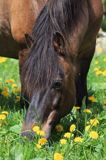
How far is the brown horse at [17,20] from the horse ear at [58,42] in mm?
791

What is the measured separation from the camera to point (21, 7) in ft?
15.4

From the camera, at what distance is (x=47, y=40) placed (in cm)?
393

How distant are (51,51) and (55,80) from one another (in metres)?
0.24

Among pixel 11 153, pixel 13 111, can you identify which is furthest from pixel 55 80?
pixel 13 111

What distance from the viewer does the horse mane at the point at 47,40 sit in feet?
12.5

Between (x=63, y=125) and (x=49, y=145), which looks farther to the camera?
(x=63, y=125)

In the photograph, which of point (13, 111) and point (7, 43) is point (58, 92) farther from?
point (7, 43)

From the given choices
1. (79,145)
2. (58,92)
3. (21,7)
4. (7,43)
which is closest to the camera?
(79,145)

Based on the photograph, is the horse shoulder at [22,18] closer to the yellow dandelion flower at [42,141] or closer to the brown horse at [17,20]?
the brown horse at [17,20]

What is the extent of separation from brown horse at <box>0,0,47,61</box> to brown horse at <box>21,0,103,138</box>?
1.51 ft

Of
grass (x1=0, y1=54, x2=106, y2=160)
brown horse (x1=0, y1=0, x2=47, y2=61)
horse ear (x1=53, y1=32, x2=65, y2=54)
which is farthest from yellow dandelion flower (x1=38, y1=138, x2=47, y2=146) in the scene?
brown horse (x1=0, y1=0, x2=47, y2=61)

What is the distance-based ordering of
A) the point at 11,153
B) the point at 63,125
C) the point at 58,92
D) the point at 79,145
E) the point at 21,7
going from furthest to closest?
the point at 21,7, the point at 63,125, the point at 58,92, the point at 79,145, the point at 11,153

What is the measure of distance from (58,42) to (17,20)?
3.10ft

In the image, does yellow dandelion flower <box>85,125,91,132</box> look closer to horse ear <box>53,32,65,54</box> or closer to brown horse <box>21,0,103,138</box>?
brown horse <box>21,0,103,138</box>
